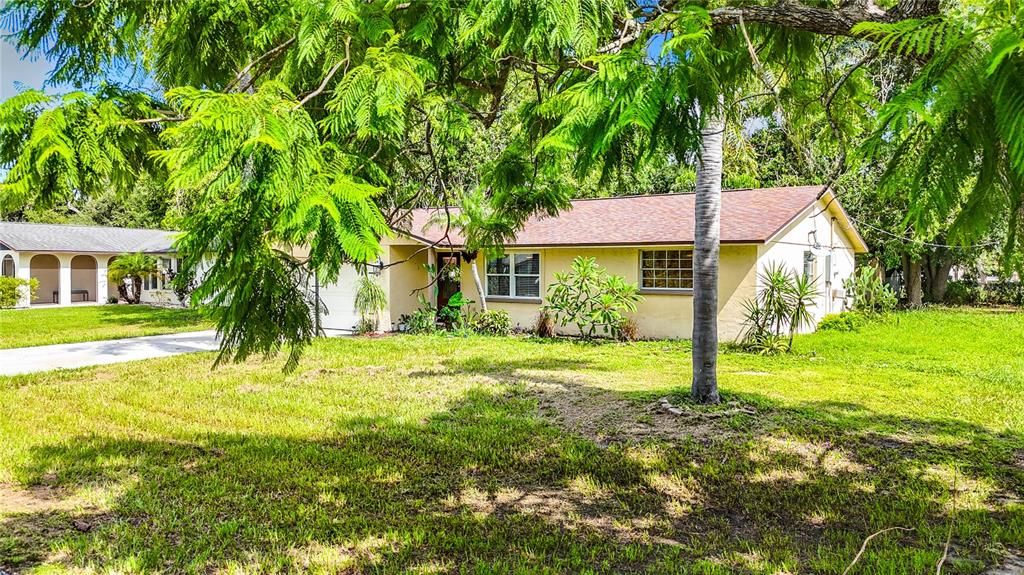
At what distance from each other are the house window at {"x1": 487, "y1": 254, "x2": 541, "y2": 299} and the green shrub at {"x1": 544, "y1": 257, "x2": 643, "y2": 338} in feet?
5.90

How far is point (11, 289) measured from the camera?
2794 cm

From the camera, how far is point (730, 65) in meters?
4.11

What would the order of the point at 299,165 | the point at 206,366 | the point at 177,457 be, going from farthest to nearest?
the point at 206,366 → the point at 177,457 → the point at 299,165

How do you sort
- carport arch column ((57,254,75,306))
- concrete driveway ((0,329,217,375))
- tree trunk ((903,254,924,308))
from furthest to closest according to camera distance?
carport arch column ((57,254,75,306)) → tree trunk ((903,254,924,308)) → concrete driveway ((0,329,217,375))

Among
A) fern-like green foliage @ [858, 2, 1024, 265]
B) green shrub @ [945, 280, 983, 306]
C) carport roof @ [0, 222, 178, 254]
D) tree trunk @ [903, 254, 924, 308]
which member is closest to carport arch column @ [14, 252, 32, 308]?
carport roof @ [0, 222, 178, 254]

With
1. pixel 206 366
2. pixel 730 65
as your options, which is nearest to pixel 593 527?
pixel 730 65

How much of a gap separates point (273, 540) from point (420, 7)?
372 centimetres

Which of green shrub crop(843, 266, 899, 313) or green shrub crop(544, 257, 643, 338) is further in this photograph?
green shrub crop(843, 266, 899, 313)

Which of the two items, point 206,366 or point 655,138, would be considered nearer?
point 655,138

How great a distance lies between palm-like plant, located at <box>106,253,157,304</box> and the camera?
Answer: 29734 millimetres

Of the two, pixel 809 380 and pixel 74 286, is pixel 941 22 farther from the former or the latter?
pixel 74 286

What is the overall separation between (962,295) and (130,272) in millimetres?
37617

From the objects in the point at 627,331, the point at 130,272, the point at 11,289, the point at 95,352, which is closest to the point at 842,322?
the point at 627,331

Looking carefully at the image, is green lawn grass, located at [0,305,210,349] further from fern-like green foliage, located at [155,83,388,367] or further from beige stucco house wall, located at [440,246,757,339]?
fern-like green foliage, located at [155,83,388,367]
